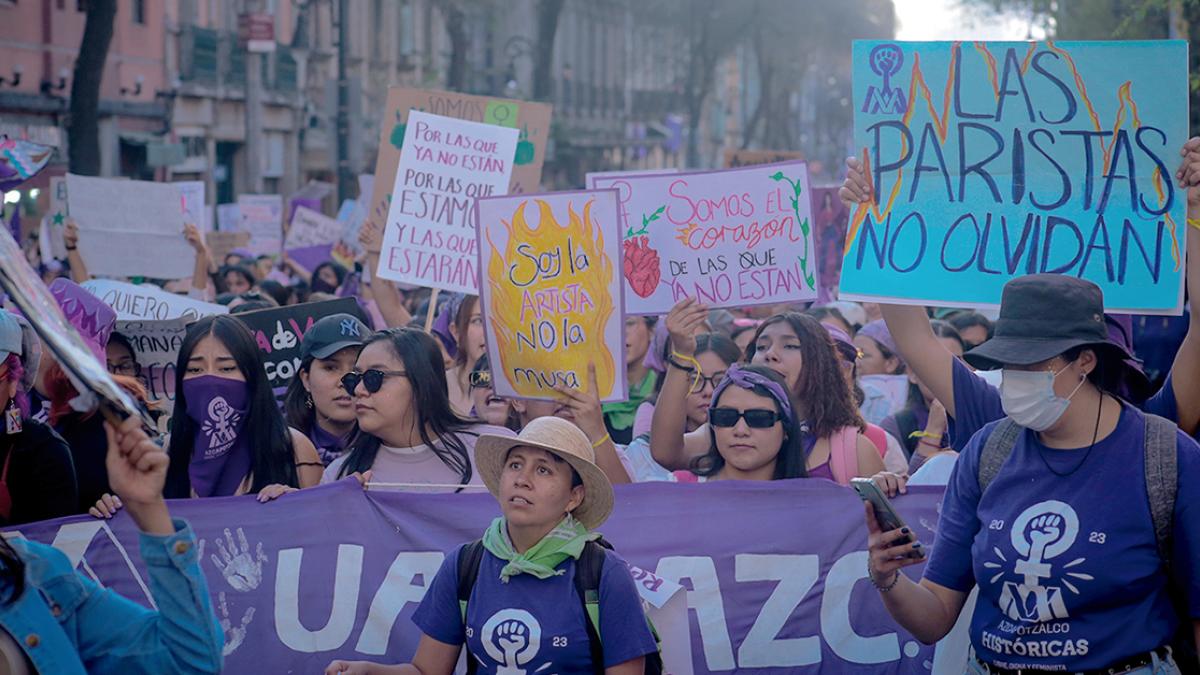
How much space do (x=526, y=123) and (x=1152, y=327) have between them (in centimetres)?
417

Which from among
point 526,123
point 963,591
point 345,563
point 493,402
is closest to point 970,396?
point 963,591


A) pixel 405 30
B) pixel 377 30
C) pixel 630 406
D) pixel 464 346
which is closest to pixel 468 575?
pixel 630 406

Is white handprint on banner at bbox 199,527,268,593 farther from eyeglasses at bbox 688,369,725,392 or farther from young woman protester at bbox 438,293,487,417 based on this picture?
eyeglasses at bbox 688,369,725,392

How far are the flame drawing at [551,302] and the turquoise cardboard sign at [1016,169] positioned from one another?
3.56 ft

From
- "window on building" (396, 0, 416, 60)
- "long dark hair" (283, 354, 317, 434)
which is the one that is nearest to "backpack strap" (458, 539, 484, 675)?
"long dark hair" (283, 354, 317, 434)

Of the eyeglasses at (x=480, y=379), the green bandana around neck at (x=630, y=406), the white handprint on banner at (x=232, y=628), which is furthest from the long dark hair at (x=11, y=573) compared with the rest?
the green bandana around neck at (x=630, y=406)

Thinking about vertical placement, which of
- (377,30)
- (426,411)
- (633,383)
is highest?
(377,30)

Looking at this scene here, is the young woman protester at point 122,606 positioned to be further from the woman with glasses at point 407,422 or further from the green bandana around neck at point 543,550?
the woman with glasses at point 407,422

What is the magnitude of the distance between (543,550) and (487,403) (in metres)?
3.04

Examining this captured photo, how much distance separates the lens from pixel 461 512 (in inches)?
203

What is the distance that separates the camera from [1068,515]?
3.56 metres

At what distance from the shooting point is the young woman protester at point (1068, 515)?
3518mm

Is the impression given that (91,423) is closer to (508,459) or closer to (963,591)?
(508,459)

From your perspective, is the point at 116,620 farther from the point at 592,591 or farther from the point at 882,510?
the point at 882,510
